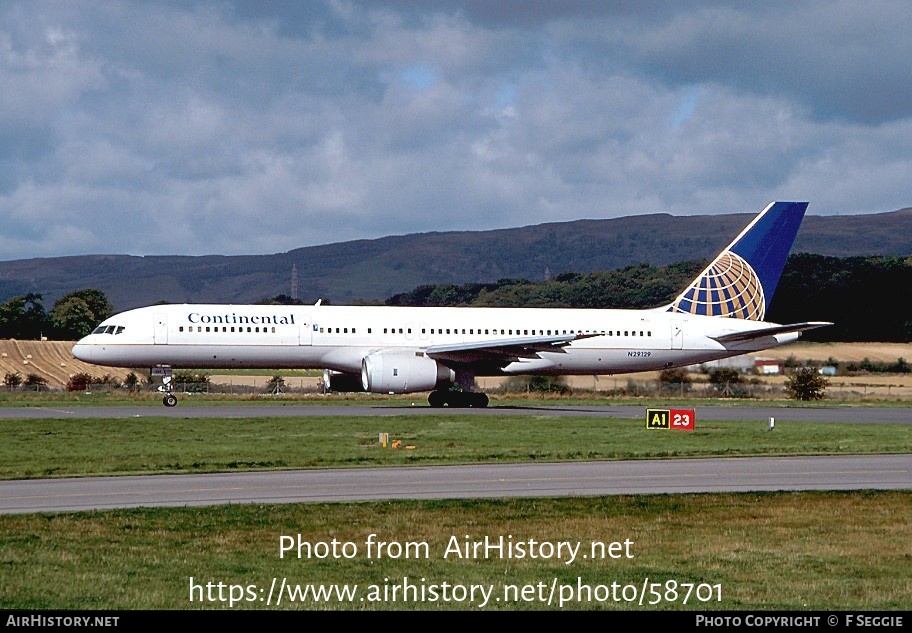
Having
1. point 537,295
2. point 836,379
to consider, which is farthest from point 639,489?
point 537,295

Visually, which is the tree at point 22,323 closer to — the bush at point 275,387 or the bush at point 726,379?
the bush at point 275,387

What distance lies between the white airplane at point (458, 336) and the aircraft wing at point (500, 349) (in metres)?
0.07

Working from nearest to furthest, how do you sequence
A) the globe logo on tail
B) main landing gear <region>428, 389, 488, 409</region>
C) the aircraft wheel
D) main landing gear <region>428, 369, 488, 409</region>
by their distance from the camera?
1. main landing gear <region>428, 369, 488, 409</region>
2. main landing gear <region>428, 389, 488, 409</region>
3. the aircraft wheel
4. the globe logo on tail

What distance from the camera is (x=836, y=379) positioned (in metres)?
74.0

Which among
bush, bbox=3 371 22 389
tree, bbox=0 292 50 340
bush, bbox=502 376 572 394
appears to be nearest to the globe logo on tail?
bush, bbox=502 376 572 394

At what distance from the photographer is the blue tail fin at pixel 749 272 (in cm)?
5716

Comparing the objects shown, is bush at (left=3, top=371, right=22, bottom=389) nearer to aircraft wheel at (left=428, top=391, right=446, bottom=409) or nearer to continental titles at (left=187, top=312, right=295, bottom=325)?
continental titles at (left=187, top=312, right=295, bottom=325)

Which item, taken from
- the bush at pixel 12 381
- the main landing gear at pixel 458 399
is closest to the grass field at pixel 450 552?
the main landing gear at pixel 458 399

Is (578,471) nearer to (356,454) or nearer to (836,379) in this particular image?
(356,454)

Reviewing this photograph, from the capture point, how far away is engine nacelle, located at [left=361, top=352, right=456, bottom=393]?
46938 mm

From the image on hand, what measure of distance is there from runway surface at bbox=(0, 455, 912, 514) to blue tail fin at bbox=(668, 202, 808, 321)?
1135 inches

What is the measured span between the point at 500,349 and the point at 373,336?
18.6 feet

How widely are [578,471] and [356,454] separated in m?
5.93

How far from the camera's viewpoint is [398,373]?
1855 inches
